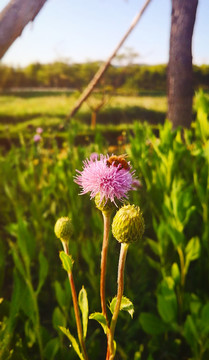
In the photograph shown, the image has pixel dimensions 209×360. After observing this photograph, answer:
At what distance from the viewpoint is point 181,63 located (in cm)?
133

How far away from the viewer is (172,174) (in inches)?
41.6

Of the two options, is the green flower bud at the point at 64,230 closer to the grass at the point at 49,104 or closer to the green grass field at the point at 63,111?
the green grass field at the point at 63,111

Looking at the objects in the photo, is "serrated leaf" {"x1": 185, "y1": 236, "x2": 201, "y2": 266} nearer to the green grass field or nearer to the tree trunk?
the tree trunk

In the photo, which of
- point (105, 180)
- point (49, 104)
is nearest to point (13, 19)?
point (105, 180)

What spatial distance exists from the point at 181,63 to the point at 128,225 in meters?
1.13

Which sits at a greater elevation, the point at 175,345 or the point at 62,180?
the point at 62,180

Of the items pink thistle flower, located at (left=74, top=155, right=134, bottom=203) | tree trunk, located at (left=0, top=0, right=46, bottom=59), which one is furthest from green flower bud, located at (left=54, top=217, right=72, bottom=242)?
tree trunk, located at (left=0, top=0, right=46, bottom=59)

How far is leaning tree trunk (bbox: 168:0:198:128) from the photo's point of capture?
1.24 metres

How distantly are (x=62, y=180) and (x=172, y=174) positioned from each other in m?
0.55

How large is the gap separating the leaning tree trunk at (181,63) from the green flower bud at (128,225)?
1091mm

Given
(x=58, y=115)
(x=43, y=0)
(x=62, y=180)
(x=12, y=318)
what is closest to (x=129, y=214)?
(x=12, y=318)

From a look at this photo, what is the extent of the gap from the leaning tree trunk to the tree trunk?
26.6 inches

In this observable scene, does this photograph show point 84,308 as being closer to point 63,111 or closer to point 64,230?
point 64,230

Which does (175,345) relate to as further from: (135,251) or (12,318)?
(12,318)
